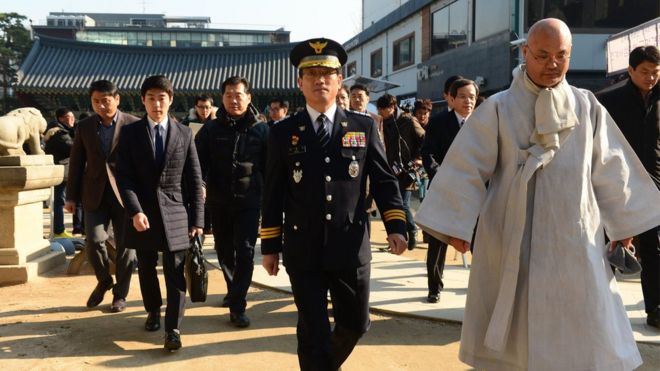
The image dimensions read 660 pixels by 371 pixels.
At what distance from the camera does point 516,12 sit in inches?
589

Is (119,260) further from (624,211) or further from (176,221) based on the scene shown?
(624,211)

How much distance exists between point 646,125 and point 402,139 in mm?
3326

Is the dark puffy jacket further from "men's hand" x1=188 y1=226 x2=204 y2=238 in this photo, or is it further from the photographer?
"men's hand" x1=188 y1=226 x2=204 y2=238

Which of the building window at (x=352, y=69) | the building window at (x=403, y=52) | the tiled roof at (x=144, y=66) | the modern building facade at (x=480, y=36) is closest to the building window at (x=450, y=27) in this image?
the modern building facade at (x=480, y=36)

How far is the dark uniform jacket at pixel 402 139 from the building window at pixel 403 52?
15.5 m

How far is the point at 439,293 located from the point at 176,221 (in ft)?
8.17

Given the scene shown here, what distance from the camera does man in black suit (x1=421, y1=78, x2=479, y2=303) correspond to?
16.8 feet

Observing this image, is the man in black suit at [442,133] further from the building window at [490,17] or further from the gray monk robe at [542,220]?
the building window at [490,17]

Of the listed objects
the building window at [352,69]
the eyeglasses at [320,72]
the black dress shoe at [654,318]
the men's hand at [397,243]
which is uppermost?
the building window at [352,69]

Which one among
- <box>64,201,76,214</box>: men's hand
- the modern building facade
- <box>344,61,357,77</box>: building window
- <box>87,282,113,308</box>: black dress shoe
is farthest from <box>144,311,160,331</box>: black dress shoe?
<box>344,61,357,77</box>: building window

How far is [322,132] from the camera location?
3.17 m

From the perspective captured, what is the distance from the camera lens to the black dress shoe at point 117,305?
17.2ft

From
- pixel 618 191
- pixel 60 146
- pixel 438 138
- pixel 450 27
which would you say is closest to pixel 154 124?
pixel 438 138

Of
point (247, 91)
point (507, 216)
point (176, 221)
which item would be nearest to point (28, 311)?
point (176, 221)
